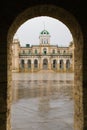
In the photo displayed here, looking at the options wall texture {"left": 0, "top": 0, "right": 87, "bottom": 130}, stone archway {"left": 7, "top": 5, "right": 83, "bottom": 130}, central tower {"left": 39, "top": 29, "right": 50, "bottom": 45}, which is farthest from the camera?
central tower {"left": 39, "top": 29, "right": 50, "bottom": 45}

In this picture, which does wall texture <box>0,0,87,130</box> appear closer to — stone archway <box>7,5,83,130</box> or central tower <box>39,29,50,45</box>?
stone archway <box>7,5,83,130</box>

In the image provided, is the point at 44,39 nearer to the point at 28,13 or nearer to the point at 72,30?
the point at 72,30

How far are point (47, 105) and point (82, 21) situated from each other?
7995 millimetres

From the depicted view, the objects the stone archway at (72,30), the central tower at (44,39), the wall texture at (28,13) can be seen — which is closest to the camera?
the wall texture at (28,13)

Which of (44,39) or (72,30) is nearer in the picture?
(72,30)

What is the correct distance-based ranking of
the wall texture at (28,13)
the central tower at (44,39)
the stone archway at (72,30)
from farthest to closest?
the central tower at (44,39) → the stone archway at (72,30) → the wall texture at (28,13)

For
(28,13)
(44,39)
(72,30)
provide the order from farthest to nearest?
(44,39) → (72,30) → (28,13)

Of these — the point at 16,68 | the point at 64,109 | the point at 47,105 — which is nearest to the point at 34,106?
the point at 47,105

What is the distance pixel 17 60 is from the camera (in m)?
79.6

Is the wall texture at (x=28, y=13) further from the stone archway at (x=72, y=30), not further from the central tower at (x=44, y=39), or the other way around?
the central tower at (x=44, y=39)

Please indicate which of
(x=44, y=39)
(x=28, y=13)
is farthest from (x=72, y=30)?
(x=44, y=39)

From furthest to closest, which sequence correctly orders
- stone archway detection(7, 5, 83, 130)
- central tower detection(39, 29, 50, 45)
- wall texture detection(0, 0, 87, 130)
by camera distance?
central tower detection(39, 29, 50, 45)
stone archway detection(7, 5, 83, 130)
wall texture detection(0, 0, 87, 130)

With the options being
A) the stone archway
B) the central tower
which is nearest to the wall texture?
the stone archway

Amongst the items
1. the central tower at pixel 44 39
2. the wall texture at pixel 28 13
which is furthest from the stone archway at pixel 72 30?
the central tower at pixel 44 39
